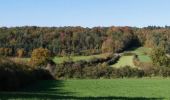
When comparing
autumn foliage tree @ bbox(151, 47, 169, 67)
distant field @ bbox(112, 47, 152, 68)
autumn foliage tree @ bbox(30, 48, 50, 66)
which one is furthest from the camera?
autumn foliage tree @ bbox(30, 48, 50, 66)

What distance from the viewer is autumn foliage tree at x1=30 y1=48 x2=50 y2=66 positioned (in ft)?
369

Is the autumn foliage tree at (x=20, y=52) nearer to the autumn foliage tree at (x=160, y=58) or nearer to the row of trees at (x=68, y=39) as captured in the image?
the row of trees at (x=68, y=39)

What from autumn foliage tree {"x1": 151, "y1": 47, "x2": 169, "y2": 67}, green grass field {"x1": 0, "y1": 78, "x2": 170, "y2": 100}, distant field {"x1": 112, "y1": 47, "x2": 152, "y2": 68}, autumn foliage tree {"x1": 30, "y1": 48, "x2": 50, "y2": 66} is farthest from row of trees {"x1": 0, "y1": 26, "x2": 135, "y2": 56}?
green grass field {"x1": 0, "y1": 78, "x2": 170, "y2": 100}

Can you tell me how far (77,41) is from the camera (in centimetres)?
12950

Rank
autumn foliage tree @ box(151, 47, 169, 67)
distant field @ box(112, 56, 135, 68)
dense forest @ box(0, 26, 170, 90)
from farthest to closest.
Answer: autumn foliage tree @ box(151, 47, 169, 67)
distant field @ box(112, 56, 135, 68)
dense forest @ box(0, 26, 170, 90)

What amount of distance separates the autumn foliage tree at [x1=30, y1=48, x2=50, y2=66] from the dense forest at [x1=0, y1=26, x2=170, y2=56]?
436 cm

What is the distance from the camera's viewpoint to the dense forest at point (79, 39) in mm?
120188

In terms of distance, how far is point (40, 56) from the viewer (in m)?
113

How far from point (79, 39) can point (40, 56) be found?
772 inches

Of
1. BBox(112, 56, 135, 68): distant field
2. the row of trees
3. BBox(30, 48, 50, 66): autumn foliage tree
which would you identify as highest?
the row of trees

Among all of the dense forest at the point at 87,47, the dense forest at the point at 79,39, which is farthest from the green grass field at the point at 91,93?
the dense forest at the point at 79,39

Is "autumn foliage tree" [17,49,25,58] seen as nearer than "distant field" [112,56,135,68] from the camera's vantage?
No

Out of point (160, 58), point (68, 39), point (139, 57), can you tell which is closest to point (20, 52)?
point (68, 39)

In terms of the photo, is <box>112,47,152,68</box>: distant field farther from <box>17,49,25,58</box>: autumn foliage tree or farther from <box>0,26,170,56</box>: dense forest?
<box>17,49,25,58</box>: autumn foliage tree
